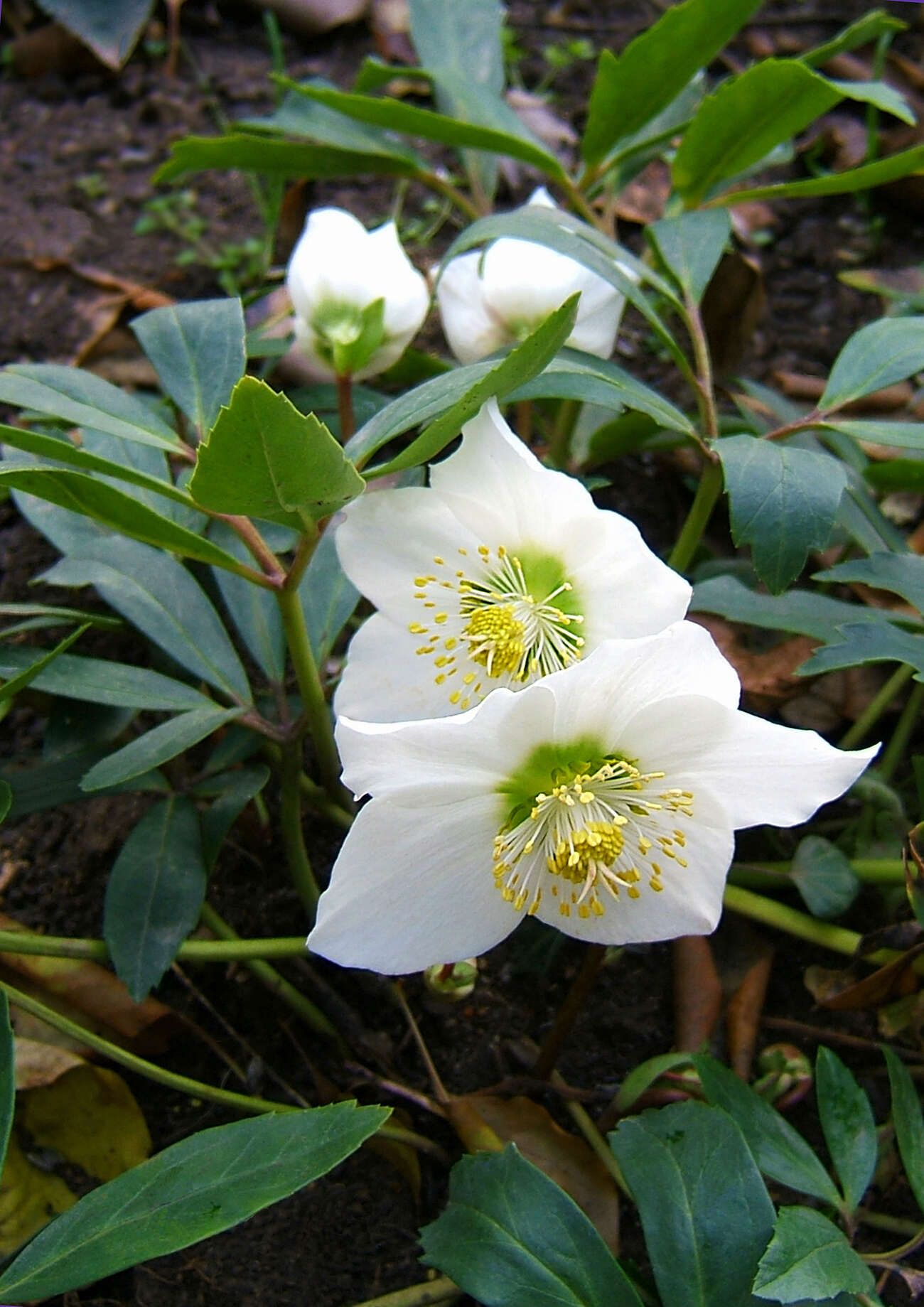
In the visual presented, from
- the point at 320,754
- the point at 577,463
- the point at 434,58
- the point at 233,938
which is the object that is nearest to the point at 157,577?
the point at 320,754

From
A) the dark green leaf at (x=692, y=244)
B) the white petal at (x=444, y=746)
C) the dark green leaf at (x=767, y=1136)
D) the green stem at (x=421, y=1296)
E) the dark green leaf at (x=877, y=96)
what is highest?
the dark green leaf at (x=877, y=96)

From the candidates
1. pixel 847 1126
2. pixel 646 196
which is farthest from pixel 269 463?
pixel 646 196

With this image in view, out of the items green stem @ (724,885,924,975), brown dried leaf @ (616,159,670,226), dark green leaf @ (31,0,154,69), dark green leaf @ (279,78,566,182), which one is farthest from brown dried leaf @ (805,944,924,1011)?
dark green leaf @ (31,0,154,69)

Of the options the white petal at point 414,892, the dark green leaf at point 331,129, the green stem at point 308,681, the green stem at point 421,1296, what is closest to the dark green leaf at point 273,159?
the dark green leaf at point 331,129

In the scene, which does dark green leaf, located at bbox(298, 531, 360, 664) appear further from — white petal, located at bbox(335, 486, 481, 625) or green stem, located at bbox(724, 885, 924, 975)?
green stem, located at bbox(724, 885, 924, 975)

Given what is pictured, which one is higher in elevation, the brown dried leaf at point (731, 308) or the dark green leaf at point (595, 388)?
the dark green leaf at point (595, 388)

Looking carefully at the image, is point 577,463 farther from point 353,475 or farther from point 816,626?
point 353,475

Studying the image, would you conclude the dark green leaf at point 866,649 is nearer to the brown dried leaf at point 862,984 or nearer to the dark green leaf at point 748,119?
the brown dried leaf at point 862,984
